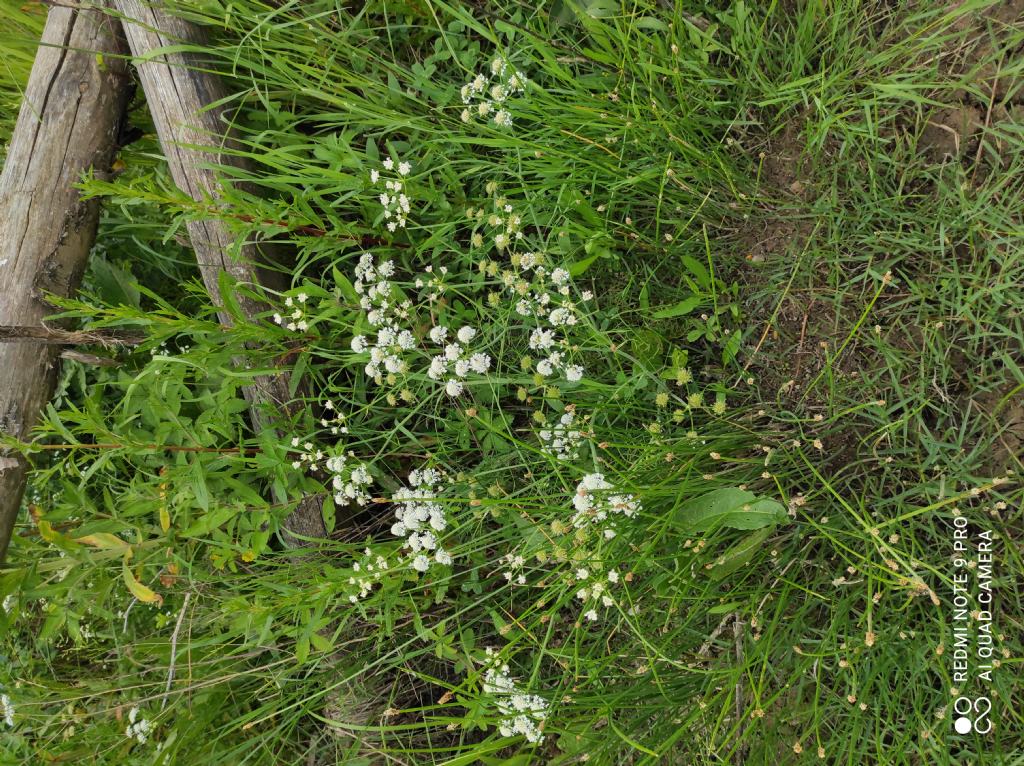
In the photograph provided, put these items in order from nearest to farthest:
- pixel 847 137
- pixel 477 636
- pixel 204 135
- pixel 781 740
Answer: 1. pixel 847 137
2. pixel 781 740
3. pixel 204 135
4. pixel 477 636

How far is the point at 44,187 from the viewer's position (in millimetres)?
2428

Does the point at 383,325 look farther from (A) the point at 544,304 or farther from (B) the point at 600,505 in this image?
(B) the point at 600,505

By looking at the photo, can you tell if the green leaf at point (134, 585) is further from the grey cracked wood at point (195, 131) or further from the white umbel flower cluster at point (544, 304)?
the white umbel flower cluster at point (544, 304)

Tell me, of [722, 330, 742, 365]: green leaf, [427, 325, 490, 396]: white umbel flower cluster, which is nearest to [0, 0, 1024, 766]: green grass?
[722, 330, 742, 365]: green leaf

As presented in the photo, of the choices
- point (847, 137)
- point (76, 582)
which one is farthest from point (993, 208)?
point (76, 582)

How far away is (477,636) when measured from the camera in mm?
2436

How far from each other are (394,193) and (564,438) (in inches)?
36.1

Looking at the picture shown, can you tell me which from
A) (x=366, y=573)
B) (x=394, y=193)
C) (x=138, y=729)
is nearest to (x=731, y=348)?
(x=394, y=193)

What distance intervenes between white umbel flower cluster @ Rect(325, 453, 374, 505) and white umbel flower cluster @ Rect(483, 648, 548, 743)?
622 millimetres

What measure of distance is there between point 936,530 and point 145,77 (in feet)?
9.12

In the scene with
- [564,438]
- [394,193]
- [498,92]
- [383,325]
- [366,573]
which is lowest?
[366,573]

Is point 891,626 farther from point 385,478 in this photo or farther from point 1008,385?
point 385,478

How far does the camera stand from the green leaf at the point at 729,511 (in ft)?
5.67

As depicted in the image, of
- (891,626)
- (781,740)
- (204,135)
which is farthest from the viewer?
(204,135)
